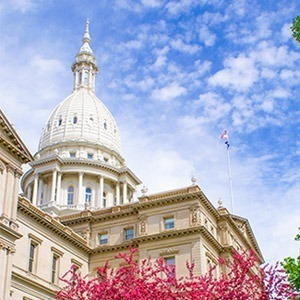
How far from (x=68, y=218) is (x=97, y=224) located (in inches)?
146

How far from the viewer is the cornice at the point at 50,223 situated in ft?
168

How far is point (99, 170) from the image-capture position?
8531 cm

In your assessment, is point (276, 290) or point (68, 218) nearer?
point (276, 290)

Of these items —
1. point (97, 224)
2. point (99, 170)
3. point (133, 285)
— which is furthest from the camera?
point (99, 170)

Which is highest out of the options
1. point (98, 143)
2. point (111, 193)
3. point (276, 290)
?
point (98, 143)

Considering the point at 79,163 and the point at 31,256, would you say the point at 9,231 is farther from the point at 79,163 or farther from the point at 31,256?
the point at 79,163

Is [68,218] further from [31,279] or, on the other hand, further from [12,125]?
[12,125]

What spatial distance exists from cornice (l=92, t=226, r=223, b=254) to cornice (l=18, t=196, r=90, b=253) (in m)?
2.15

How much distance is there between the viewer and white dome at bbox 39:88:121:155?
92062 millimetres

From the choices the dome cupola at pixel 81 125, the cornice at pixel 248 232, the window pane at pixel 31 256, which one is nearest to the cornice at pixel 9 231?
the window pane at pixel 31 256

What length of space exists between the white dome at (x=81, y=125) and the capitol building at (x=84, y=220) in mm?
444

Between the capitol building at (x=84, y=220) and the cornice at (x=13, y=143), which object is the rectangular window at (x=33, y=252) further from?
the cornice at (x=13, y=143)

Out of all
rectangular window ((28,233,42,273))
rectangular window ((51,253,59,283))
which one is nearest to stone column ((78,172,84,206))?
rectangular window ((51,253,59,283))

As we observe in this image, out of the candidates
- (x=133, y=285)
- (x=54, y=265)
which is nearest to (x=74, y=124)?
(x=54, y=265)
